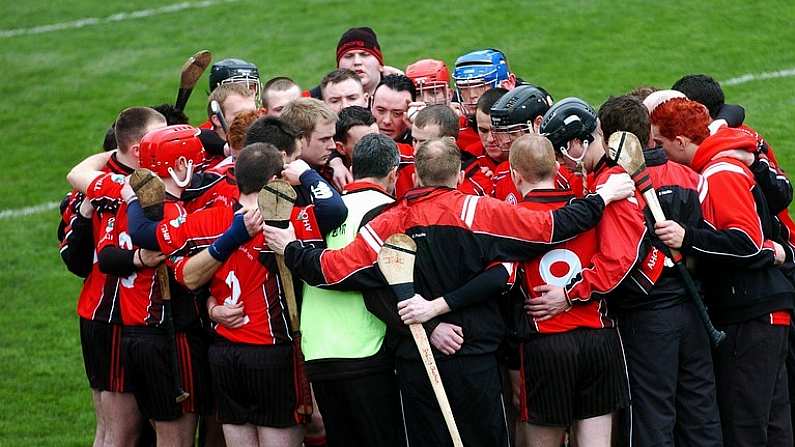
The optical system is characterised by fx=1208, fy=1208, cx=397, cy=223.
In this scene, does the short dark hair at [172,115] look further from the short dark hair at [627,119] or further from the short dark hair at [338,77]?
the short dark hair at [627,119]

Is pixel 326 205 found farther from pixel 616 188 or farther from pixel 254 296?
pixel 616 188

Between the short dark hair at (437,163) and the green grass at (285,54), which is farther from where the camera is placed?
the green grass at (285,54)

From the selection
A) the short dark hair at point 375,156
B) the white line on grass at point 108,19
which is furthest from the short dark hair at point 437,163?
the white line on grass at point 108,19

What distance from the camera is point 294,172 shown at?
6.03m

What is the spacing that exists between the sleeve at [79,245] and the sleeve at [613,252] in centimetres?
284

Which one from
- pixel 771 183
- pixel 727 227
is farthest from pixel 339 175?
pixel 771 183

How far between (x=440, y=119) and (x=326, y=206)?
114cm

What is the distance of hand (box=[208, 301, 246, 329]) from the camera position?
6.13 m

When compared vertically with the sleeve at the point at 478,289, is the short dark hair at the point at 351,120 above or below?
above

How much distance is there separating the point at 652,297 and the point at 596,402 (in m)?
0.61

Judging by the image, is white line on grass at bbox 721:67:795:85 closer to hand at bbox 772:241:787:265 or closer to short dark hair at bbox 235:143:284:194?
hand at bbox 772:241:787:265

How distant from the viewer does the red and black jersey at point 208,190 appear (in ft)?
21.1

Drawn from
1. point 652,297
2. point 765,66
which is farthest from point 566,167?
point 765,66

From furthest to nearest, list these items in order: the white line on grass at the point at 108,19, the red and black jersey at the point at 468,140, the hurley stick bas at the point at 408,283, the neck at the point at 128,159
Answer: the white line on grass at the point at 108,19
the red and black jersey at the point at 468,140
the neck at the point at 128,159
the hurley stick bas at the point at 408,283
